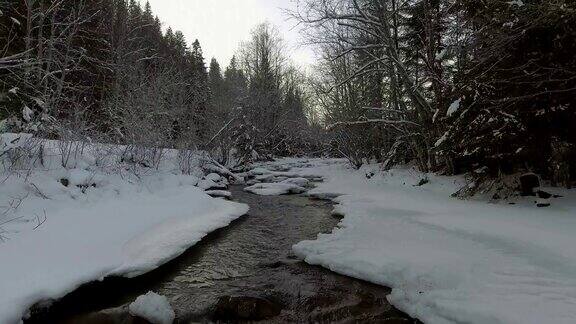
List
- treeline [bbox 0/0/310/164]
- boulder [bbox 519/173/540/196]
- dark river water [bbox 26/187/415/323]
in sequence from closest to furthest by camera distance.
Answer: dark river water [bbox 26/187/415/323], boulder [bbox 519/173/540/196], treeline [bbox 0/0/310/164]

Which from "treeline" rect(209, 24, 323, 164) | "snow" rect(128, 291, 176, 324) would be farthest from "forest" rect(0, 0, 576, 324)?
"treeline" rect(209, 24, 323, 164)

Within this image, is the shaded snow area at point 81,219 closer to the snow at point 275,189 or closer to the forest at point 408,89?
the forest at point 408,89

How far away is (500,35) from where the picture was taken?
23.0 ft

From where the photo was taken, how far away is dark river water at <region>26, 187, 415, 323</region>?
4.47 metres

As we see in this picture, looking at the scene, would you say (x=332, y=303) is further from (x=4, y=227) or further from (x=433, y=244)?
(x=4, y=227)

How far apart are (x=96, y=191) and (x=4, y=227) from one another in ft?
10.1

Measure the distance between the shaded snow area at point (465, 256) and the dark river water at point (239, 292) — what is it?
316 millimetres

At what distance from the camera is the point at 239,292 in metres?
5.20

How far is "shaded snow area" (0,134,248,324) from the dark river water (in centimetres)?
23

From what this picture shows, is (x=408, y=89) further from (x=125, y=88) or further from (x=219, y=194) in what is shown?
(x=125, y=88)

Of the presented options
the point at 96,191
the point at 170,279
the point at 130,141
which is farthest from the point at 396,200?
the point at 130,141

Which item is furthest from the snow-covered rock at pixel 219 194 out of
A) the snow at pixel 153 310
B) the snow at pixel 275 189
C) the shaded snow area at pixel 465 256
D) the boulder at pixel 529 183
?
the boulder at pixel 529 183

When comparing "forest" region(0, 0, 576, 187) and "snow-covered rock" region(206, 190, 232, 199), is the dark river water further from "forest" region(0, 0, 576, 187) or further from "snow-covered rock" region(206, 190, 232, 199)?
"snow-covered rock" region(206, 190, 232, 199)

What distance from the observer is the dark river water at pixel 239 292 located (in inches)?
176
